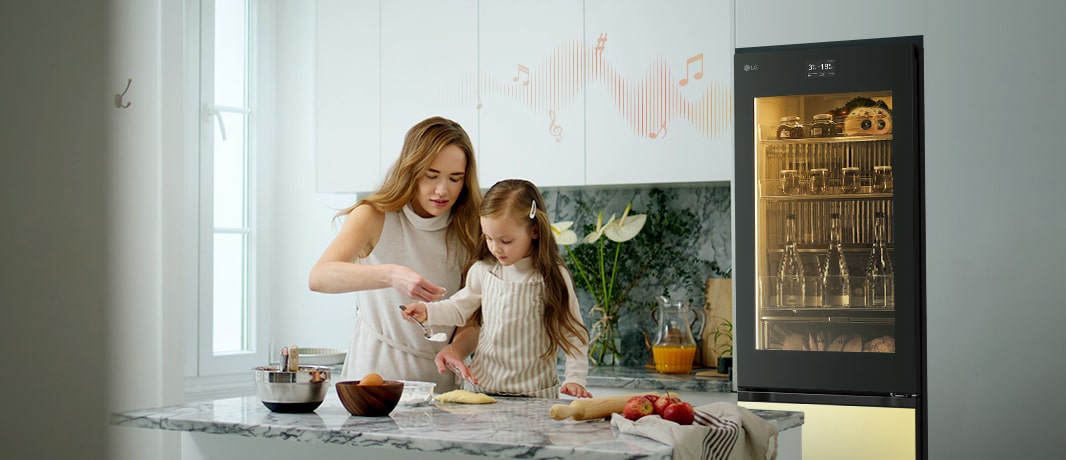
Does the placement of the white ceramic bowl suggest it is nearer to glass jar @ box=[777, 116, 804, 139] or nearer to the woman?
the woman

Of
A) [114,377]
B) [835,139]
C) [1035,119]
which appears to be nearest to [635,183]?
[835,139]

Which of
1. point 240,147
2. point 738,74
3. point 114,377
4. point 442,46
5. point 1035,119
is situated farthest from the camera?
point 240,147

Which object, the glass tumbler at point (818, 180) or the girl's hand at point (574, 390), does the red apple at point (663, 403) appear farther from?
the glass tumbler at point (818, 180)

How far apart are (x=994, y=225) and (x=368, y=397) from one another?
1.92 meters

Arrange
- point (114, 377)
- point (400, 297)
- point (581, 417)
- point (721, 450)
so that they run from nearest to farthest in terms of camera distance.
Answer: point (114, 377) < point (721, 450) < point (581, 417) < point (400, 297)

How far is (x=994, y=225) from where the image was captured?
107 inches

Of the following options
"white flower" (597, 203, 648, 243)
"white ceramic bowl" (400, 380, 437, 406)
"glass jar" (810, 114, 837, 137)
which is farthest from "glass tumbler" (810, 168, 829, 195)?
"white ceramic bowl" (400, 380, 437, 406)

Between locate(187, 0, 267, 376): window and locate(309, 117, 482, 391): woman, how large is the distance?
1659 millimetres

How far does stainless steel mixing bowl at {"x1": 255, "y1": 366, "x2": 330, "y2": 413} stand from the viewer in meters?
1.75

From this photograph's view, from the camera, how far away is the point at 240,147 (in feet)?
13.0

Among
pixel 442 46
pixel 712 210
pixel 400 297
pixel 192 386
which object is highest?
pixel 442 46

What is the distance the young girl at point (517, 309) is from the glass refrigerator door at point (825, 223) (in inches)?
33.6

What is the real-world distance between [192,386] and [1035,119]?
119 inches

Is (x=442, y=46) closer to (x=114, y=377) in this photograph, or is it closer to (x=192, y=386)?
(x=192, y=386)
